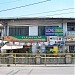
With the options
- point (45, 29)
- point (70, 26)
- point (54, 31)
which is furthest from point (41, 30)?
point (70, 26)

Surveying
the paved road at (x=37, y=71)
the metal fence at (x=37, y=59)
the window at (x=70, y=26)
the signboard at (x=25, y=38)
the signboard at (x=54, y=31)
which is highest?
the window at (x=70, y=26)

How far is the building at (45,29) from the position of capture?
148 ft

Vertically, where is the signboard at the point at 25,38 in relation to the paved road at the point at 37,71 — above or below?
above

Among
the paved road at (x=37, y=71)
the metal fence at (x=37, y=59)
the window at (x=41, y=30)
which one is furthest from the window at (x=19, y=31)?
the paved road at (x=37, y=71)

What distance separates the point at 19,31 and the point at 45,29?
4.58 m

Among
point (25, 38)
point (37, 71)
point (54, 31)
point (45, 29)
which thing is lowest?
point (37, 71)

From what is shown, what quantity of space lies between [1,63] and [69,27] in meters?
17.9

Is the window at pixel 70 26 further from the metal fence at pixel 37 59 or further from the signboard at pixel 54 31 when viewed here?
the metal fence at pixel 37 59

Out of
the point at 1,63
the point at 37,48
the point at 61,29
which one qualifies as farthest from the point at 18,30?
the point at 1,63

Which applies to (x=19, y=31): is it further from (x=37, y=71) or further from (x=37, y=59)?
(x=37, y=71)

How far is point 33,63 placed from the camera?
32.1 m

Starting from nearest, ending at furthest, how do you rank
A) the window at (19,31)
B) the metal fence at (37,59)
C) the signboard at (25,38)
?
the metal fence at (37,59)
the signboard at (25,38)
the window at (19,31)

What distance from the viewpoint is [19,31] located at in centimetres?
4678

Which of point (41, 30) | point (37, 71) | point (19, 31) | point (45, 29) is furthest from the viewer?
point (19, 31)
